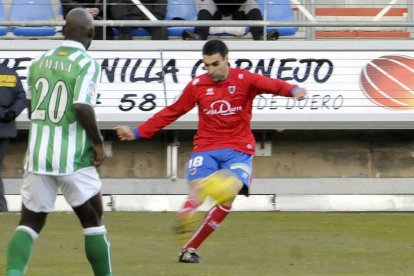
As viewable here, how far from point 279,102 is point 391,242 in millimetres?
5895

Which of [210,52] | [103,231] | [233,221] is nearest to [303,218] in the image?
[233,221]

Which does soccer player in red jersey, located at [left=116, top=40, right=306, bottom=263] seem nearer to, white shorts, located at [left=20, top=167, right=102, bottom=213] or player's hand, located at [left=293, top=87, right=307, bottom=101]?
player's hand, located at [left=293, top=87, right=307, bottom=101]

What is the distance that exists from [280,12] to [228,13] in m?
1.01

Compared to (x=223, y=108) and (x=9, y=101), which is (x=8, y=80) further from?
(x=223, y=108)

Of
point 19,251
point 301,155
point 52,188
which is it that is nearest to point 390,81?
point 301,155

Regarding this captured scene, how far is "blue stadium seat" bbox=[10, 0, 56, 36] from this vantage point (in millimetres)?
18203

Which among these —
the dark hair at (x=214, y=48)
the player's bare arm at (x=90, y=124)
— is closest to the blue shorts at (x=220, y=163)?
the dark hair at (x=214, y=48)

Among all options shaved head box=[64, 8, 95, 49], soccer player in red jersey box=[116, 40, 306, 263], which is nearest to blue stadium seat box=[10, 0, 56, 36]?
soccer player in red jersey box=[116, 40, 306, 263]

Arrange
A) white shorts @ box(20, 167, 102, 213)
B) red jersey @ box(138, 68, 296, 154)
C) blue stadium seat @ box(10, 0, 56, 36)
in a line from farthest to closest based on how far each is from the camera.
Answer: blue stadium seat @ box(10, 0, 56, 36)
red jersey @ box(138, 68, 296, 154)
white shorts @ box(20, 167, 102, 213)

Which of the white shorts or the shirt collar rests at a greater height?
the shirt collar

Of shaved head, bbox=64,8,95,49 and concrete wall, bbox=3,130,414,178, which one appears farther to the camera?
concrete wall, bbox=3,130,414,178

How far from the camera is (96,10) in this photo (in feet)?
57.5

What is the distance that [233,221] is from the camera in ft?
46.8

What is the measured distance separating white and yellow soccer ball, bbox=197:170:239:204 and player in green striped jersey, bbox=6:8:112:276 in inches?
85.6
